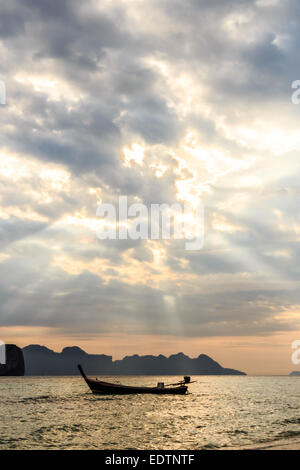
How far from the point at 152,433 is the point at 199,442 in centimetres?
744

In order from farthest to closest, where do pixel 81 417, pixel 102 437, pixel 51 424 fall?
pixel 81 417, pixel 51 424, pixel 102 437

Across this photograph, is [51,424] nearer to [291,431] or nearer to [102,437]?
[102,437]

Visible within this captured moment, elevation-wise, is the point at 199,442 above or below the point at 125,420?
above

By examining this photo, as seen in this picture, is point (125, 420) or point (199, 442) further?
point (125, 420)

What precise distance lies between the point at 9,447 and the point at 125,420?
19756 millimetres

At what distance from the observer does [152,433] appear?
37219 mm
